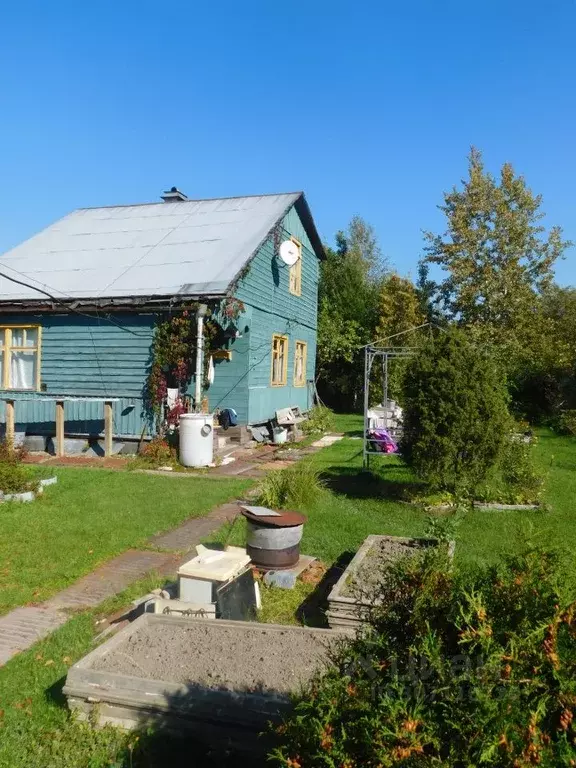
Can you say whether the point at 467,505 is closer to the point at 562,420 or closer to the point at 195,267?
the point at 195,267

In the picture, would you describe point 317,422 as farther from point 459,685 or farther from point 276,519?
point 459,685

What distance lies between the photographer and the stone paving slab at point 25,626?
14.6 ft

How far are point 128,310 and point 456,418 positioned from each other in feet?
25.5

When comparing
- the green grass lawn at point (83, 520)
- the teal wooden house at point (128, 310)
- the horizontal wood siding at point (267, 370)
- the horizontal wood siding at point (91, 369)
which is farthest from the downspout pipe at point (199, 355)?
the green grass lawn at point (83, 520)

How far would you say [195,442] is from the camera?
11531mm

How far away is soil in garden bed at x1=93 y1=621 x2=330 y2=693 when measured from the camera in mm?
3609

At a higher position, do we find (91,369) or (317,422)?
(91,369)

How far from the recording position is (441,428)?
7.89 m

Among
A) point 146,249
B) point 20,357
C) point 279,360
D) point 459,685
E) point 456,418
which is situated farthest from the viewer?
point 279,360

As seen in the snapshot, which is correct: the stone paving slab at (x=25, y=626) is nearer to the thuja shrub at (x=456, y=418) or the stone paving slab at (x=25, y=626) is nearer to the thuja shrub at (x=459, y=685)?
the thuja shrub at (x=459, y=685)

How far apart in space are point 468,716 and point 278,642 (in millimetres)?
2382

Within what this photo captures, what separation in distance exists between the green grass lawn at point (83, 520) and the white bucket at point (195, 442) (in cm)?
102

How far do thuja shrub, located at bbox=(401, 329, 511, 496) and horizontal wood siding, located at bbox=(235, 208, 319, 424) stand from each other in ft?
21.0

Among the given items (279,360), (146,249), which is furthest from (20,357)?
(279,360)
